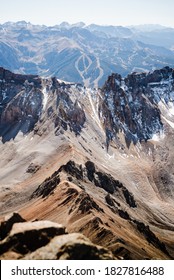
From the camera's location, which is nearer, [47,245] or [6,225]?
[47,245]

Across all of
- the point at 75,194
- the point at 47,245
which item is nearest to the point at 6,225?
the point at 47,245

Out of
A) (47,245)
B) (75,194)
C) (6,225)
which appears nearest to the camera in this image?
(47,245)

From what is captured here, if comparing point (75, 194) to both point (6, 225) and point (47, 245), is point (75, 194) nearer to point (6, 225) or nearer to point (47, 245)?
point (6, 225)

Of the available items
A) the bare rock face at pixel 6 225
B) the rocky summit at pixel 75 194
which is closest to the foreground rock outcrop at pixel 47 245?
the rocky summit at pixel 75 194

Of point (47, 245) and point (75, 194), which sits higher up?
point (47, 245)

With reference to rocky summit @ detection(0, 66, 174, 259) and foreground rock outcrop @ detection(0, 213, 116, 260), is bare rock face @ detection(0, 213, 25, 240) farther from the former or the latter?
foreground rock outcrop @ detection(0, 213, 116, 260)

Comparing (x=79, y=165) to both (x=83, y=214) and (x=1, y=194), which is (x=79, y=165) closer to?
(x=1, y=194)

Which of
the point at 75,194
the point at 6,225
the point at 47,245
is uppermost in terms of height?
the point at 47,245

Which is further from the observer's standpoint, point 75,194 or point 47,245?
point 75,194

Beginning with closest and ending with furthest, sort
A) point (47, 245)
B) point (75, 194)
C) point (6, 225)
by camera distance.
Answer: point (47, 245) < point (6, 225) < point (75, 194)

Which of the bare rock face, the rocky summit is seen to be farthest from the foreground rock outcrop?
the bare rock face

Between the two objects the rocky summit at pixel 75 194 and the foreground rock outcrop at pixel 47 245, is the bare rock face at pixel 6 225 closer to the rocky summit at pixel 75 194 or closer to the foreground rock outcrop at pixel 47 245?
the rocky summit at pixel 75 194
